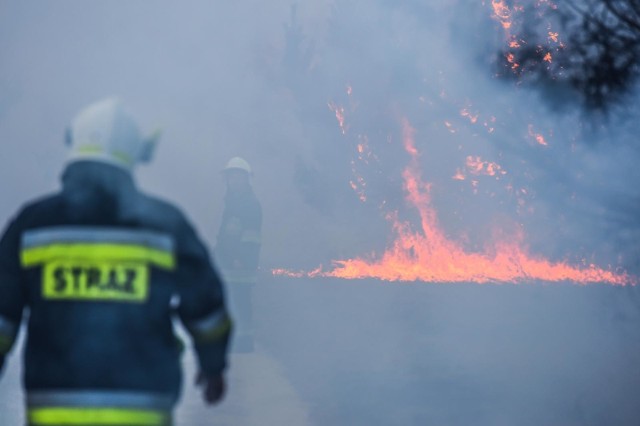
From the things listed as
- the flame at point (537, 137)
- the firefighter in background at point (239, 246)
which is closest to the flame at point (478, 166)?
the flame at point (537, 137)

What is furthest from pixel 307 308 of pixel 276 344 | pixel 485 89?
pixel 485 89

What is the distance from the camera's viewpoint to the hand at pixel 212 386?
271 centimetres

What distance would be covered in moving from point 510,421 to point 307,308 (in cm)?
857

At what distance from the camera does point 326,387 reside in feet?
23.3

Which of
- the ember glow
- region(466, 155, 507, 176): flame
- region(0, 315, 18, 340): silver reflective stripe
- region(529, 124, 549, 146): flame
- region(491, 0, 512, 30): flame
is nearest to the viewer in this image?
region(0, 315, 18, 340): silver reflective stripe

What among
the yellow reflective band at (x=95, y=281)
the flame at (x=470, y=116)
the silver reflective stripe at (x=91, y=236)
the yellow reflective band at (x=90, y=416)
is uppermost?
the flame at (x=470, y=116)

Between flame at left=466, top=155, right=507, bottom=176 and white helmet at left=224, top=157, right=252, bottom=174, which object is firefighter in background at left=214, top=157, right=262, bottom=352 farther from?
flame at left=466, top=155, right=507, bottom=176

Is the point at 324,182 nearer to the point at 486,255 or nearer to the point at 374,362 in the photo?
the point at 486,255

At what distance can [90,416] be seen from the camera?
250 cm

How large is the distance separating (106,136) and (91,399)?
81 cm

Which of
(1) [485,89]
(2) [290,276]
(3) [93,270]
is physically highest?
(1) [485,89]

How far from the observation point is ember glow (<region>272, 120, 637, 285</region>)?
17703mm

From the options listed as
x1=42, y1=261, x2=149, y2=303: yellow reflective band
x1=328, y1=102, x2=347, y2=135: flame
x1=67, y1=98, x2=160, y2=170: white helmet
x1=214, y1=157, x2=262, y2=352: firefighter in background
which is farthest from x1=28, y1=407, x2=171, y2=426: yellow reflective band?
x1=328, y1=102, x2=347, y2=135: flame

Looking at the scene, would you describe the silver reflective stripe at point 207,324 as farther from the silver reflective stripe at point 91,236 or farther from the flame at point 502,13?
the flame at point 502,13
